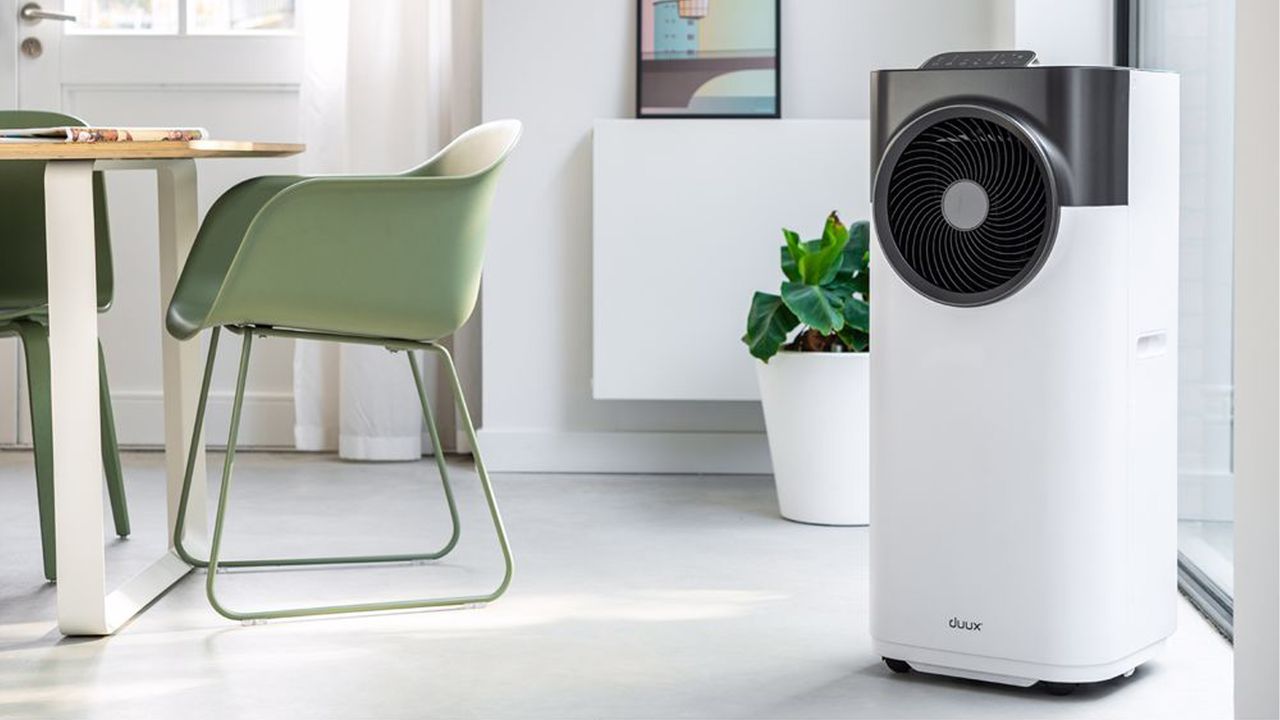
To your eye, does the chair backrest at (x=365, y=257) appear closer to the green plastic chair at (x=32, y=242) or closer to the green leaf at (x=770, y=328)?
the green plastic chair at (x=32, y=242)

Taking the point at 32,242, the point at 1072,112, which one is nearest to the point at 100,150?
the point at 32,242

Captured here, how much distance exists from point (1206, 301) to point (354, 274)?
4.31 feet

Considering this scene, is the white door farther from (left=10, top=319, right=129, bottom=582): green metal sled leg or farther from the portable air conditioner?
the portable air conditioner

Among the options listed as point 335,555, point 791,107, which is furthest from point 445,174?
point 791,107

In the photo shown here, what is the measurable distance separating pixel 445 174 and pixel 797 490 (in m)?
0.91

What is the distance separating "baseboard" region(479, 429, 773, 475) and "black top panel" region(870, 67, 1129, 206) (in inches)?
71.7

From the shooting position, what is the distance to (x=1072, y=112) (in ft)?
5.89

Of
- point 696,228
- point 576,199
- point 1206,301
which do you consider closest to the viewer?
point 1206,301

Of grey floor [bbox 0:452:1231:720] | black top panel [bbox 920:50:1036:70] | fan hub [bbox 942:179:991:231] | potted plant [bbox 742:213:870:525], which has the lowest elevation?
grey floor [bbox 0:452:1231:720]

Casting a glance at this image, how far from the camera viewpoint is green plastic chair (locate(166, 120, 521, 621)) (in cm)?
220

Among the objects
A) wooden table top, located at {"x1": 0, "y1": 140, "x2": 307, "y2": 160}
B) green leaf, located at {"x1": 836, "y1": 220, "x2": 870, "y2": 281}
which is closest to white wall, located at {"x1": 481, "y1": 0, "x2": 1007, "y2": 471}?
green leaf, located at {"x1": 836, "y1": 220, "x2": 870, "y2": 281}

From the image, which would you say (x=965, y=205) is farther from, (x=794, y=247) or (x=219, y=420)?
(x=219, y=420)

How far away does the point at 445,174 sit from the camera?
267 cm

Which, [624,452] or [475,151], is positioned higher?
[475,151]
